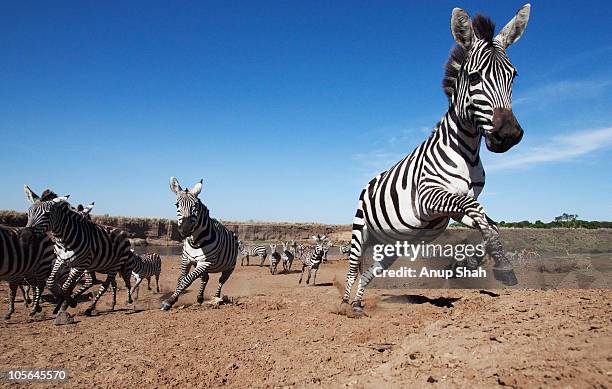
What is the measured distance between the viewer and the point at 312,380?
3260 millimetres

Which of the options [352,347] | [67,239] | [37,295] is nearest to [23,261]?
[37,295]

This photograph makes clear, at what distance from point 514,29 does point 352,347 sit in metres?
4.52

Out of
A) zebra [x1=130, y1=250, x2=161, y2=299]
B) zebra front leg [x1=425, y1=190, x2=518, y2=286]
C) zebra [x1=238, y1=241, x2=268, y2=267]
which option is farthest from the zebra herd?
zebra [x1=238, y1=241, x2=268, y2=267]

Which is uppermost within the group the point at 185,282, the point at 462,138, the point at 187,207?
the point at 462,138

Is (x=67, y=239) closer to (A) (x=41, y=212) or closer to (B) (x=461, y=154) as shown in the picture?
(A) (x=41, y=212)

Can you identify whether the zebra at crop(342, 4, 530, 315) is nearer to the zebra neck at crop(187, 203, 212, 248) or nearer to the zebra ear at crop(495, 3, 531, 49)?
the zebra ear at crop(495, 3, 531, 49)

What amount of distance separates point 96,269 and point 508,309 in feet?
31.5

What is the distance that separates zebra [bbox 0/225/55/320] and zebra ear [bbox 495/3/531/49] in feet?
31.8

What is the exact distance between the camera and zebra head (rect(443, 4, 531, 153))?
4191 mm

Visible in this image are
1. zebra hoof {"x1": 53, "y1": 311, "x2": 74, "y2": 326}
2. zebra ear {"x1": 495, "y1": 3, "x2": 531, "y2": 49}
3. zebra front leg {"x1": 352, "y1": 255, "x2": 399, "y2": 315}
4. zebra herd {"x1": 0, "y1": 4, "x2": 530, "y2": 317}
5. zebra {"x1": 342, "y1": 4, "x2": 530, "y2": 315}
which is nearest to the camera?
zebra {"x1": 342, "y1": 4, "x2": 530, "y2": 315}

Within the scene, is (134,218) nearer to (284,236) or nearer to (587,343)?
(284,236)

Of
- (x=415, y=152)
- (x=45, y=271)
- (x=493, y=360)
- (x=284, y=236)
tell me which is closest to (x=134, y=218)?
(x=284, y=236)

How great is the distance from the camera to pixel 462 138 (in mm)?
5172

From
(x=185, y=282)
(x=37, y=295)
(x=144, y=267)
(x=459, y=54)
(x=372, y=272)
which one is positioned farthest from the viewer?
(x=144, y=267)
